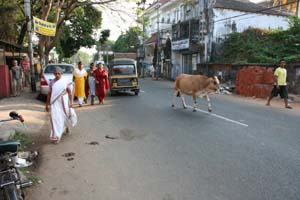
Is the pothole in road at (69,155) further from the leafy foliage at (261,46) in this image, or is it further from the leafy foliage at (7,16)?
the leafy foliage at (7,16)

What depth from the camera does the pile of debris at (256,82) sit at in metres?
18.5

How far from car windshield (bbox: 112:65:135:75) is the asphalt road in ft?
29.5

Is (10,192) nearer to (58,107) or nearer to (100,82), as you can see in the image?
(58,107)

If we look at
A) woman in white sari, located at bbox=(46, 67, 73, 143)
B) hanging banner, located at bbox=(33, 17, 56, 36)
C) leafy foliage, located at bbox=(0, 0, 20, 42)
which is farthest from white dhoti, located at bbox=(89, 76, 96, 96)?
leafy foliage, located at bbox=(0, 0, 20, 42)

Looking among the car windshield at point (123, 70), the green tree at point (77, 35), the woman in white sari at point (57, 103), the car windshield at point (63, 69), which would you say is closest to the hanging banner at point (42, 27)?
the car windshield at point (63, 69)

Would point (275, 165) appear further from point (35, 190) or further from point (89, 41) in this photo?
point (89, 41)

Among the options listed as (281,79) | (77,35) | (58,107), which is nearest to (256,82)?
(281,79)

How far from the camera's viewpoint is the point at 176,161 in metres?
6.15

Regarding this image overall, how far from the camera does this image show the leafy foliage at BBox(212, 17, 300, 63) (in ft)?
77.7

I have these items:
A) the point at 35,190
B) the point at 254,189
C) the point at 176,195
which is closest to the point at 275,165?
the point at 254,189

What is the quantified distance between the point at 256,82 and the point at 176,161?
574 inches

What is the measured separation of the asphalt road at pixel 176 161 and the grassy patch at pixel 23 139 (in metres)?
0.58

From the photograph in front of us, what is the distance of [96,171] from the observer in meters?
5.70

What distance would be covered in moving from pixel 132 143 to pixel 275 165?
3106mm
